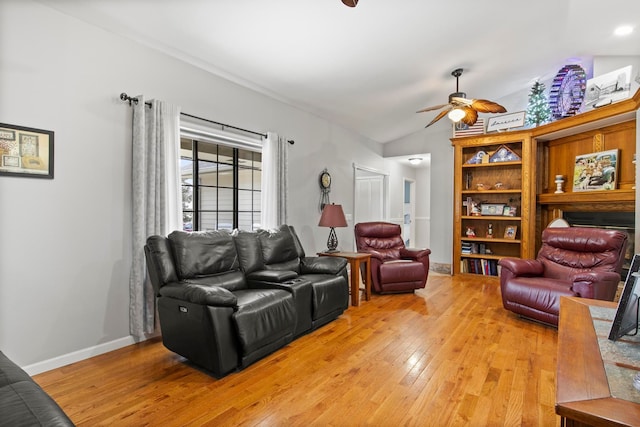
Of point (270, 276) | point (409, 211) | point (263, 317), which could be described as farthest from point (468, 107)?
point (409, 211)

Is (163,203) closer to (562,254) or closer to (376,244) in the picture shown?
(376,244)

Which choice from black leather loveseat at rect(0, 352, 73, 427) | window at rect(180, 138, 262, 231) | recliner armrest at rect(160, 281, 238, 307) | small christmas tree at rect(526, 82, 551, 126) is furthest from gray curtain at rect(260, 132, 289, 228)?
small christmas tree at rect(526, 82, 551, 126)

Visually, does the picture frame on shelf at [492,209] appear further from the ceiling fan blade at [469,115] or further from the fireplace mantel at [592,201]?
the ceiling fan blade at [469,115]

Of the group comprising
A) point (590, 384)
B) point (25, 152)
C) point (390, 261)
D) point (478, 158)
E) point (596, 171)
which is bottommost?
point (390, 261)

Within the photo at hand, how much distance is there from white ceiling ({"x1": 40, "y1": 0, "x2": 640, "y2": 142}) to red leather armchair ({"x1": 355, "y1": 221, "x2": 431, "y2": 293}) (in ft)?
6.36

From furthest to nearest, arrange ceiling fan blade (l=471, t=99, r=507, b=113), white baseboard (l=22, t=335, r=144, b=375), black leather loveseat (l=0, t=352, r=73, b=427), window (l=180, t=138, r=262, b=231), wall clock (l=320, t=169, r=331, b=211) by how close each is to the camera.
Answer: wall clock (l=320, t=169, r=331, b=211), ceiling fan blade (l=471, t=99, r=507, b=113), window (l=180, t=138, r=262, b=231), white baseboard (l=22, t=335, r=144, b=375), black leather loveseat (l=0, t=352, r=73, b=427)

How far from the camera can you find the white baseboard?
2359 millimetres

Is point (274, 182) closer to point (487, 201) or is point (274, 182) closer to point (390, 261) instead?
point (390, 261)

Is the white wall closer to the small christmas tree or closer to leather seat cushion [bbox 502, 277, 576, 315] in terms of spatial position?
leather seat cushion [bbox 502, 277, 576, 315]

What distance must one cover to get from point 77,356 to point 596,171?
6.24 metres

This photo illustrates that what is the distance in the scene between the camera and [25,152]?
2301 mm

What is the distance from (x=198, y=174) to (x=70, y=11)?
1648mm

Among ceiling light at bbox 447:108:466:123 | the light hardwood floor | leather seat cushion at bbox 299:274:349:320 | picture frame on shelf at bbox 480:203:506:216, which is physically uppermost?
ceiling light at bbox 447:108:466:123

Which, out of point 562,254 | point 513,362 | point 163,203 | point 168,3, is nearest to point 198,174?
point 163,203
